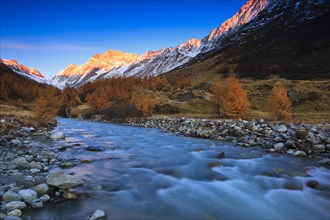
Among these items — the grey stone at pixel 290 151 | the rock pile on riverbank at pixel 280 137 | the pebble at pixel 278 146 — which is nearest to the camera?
the grey stone at pixel 290 151

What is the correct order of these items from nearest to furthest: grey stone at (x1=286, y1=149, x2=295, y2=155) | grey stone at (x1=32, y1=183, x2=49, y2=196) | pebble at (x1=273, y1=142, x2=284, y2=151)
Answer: grey stone at (x1=32, y1=183, x2=49, y2=196) < grey stone at (x1=286, y1=149, x2=295, y2=155) < pebble at (x1=273, y1=142, x2=284, y2=151)

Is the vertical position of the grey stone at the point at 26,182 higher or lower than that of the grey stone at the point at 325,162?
higher

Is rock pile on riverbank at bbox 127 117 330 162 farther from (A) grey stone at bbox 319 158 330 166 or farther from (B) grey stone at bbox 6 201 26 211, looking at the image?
(B) grey stone at bbox 6 201 26 211

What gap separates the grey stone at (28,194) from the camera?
23.7ft

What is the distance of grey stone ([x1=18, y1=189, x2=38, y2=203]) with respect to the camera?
723cm

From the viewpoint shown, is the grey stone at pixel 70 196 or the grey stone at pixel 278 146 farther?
the grey stone at pixel 278 146

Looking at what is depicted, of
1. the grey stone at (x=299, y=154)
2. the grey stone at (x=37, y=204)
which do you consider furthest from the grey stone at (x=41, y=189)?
the grey stone at (x=299, y=154)

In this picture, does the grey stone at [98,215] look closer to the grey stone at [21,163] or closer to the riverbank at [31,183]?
the riverbank at [31,183]

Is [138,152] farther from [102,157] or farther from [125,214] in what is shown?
[125,214]

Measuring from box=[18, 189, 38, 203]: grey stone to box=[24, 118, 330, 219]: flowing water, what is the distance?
0.60m

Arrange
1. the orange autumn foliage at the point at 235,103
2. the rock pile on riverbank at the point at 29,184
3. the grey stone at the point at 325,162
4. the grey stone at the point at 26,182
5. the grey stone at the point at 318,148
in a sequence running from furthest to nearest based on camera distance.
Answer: the orange autumn foliage at the point at 235,103, the grey stone at the point at 318,148, the grey stone at the point at 325,162, the grey stone at the point at 26,182, the rock pile on riverbank at the point at 29,184

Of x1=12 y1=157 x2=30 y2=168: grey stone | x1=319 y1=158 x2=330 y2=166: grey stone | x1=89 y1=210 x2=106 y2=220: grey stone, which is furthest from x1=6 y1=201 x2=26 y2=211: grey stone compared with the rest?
x1=319 y1=158 x2=330 y2=166: grey stone

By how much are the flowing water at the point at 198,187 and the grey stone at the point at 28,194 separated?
A: 596 mm

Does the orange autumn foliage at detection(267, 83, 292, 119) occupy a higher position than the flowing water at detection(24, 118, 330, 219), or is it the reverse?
the orange autumn foliage at detection(267, 83, 292, 119)
